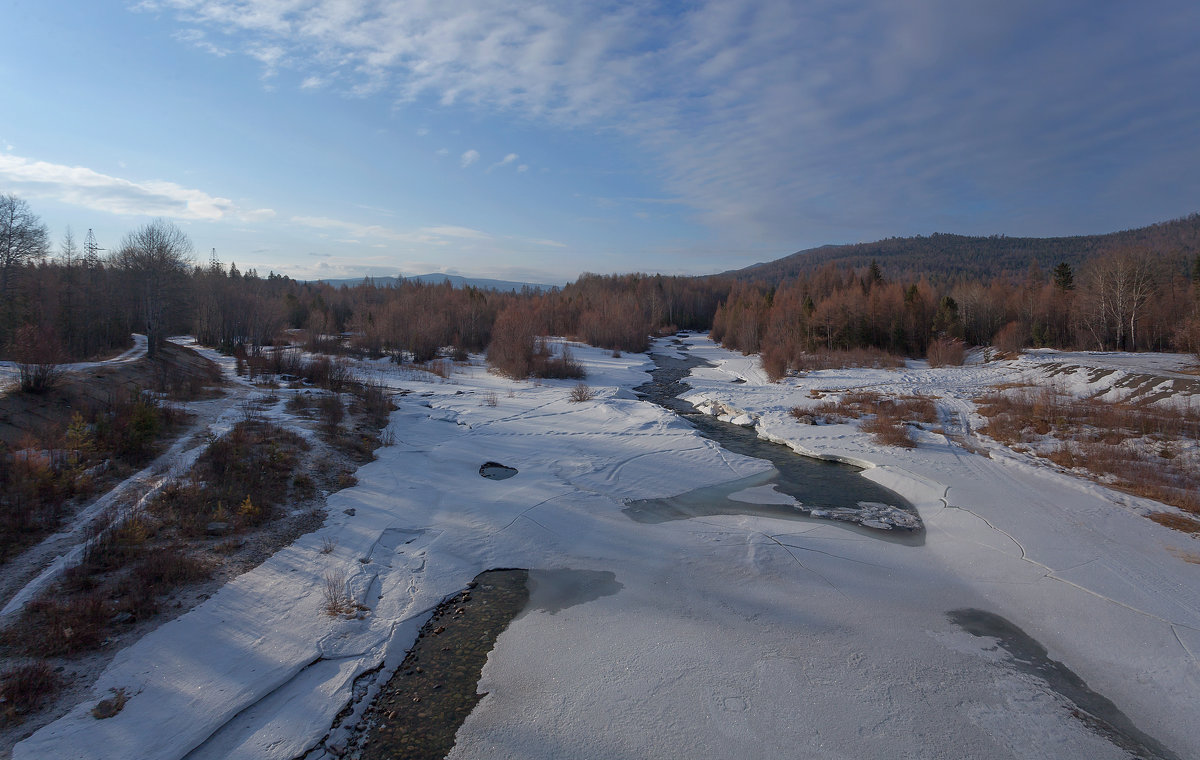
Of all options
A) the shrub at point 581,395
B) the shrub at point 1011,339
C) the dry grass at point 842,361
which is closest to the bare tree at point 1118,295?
the shrub at point 1011,339

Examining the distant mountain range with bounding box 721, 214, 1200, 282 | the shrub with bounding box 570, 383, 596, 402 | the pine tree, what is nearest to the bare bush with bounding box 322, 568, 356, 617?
the shrub with bounding box 570, 383, 596, 402

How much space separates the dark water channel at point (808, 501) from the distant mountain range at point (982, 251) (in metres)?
105

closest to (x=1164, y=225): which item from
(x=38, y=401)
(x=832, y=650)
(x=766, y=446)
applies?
(x=766, y=446)

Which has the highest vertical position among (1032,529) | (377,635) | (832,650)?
(1032,529)

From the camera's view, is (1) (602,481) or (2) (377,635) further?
(1) (602,481)

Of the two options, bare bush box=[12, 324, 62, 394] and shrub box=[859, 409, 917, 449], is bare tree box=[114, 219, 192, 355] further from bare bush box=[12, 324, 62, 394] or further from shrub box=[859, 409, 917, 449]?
shrub box=[859, 409, 917, 449]

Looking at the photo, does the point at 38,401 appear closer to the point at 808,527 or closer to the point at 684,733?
the point at 684,733

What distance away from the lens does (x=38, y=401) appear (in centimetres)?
1223

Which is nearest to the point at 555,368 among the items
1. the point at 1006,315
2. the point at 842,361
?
the point at 842,361

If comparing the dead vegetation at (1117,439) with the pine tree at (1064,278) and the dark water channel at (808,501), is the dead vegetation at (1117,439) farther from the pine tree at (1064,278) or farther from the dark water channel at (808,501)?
the pine tree at (1064,278)

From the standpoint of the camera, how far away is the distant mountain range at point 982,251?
11256 cm

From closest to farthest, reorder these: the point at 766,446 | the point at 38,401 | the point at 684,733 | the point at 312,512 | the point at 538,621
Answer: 1. the point at 684,733
2. the point at 538,621
3. the point at 312,512
4. the point at 38,401
5. the point at 766,446

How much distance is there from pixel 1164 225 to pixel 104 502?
177m

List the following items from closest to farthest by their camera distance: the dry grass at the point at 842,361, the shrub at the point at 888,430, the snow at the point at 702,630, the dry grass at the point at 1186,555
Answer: the snow at the point at 702,630
the dry grass at the point at 1186,555
the shrub at the point at 888,430
the dry grass at the point at 842,361
